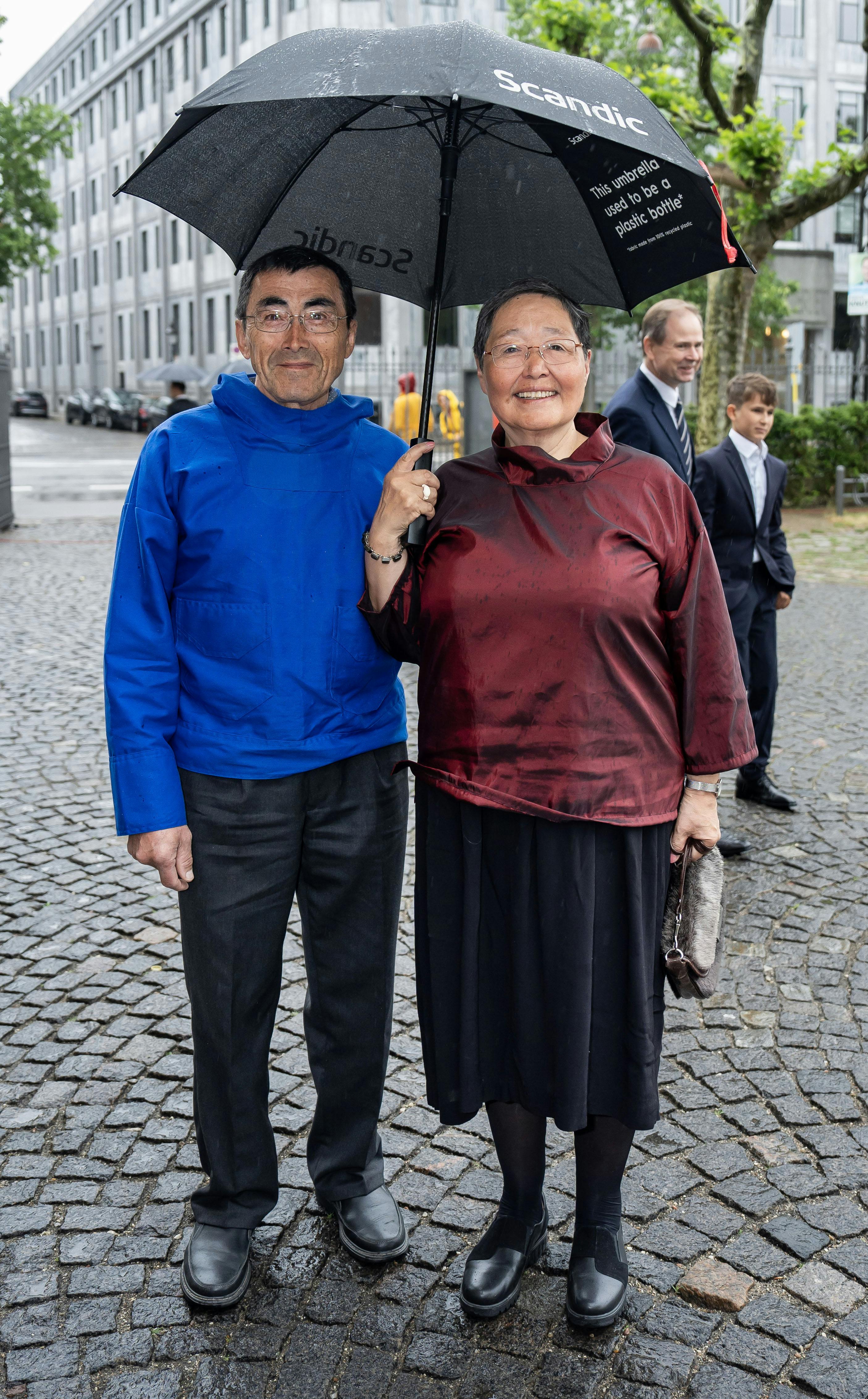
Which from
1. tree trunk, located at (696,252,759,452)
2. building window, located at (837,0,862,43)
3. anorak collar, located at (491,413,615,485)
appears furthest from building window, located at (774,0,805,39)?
anorak collar, located at (491,413,615,485)

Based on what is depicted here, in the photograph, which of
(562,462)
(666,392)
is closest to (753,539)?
(666,392)

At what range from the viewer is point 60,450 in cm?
3556

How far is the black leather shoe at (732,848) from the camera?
18.3 feet

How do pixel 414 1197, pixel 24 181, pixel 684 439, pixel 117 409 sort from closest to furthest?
pixel 414 1197 → pixel 684 439 → pixel 24 181 → pixel 117 409

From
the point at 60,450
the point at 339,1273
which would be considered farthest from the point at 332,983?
the point at 60,450

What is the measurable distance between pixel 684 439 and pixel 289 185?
264 centimetres

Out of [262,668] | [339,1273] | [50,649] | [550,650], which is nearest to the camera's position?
[550,650]

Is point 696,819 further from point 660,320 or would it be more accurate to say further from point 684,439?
point 660,320

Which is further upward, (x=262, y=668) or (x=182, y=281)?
(x=182, y=281)

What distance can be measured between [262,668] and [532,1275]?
1460 millimetres

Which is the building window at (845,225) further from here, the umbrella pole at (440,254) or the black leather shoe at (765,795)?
the umbrella pole at (440,254)

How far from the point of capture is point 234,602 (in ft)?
8.59

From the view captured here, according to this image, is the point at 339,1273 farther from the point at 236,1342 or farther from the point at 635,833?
the point at 635,833

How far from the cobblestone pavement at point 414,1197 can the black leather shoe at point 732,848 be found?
19cm
